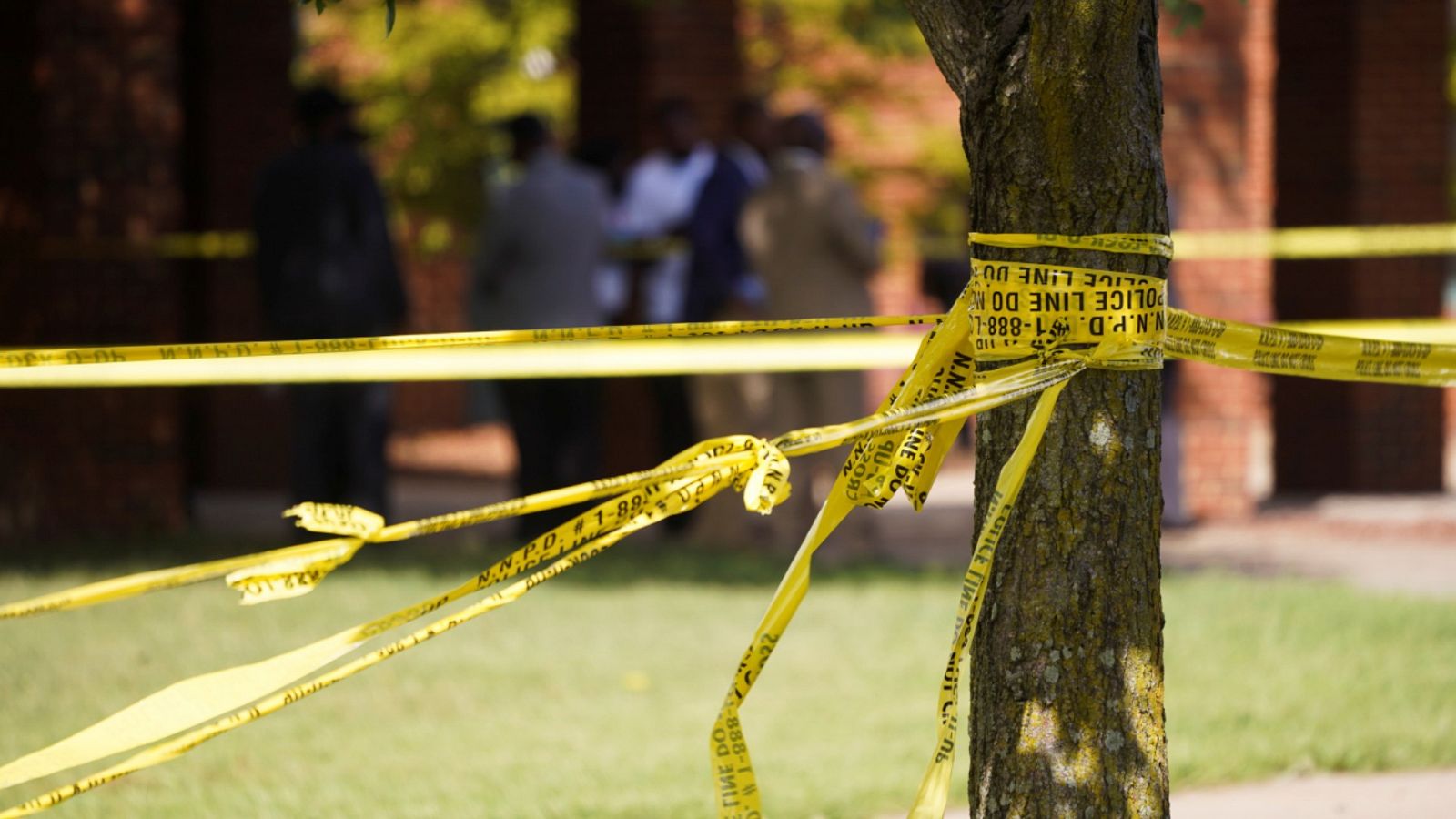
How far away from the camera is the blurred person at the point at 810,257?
960 cm

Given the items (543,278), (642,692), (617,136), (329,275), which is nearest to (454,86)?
(617,136)

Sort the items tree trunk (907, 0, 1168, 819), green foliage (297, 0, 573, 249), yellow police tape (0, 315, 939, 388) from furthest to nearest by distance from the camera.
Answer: green foliage (297, 0, 573, 249)
yellow police tape (0, 315, 939, 388)
tree trunk (907, 0, 1168, 819)

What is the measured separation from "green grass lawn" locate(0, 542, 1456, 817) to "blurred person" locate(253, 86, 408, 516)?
0.90 m

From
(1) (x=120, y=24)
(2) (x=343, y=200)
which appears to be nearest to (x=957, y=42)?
(2) (x=343, y=200)

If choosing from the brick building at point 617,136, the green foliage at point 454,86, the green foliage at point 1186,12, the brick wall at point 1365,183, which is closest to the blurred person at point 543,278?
the brick building at point 617,136

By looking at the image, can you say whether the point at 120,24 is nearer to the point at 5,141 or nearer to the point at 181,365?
the point at 5,141

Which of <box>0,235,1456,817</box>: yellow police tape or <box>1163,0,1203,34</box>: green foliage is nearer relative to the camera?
<box>0,235,1456,817</box>: yellow police tape

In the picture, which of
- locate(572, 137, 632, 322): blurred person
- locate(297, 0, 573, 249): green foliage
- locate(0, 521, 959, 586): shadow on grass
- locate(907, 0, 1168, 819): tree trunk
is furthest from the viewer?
locate(297, 0, 573, 249): green foliage

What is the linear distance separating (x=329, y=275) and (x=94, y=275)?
61.9 inches

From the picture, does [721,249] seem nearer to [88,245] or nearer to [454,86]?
[88,245]

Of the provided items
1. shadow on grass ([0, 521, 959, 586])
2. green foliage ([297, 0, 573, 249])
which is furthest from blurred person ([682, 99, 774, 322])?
green foliage ([297, 0, 573, 249])

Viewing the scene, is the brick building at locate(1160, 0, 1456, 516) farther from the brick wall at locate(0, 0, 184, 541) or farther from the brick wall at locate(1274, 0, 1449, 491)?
the brick wall at locate(0, 0, 184, 541)

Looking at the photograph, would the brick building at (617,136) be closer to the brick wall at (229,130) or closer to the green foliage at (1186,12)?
the brick wall at (229,130)

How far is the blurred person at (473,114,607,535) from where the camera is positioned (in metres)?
10.0
